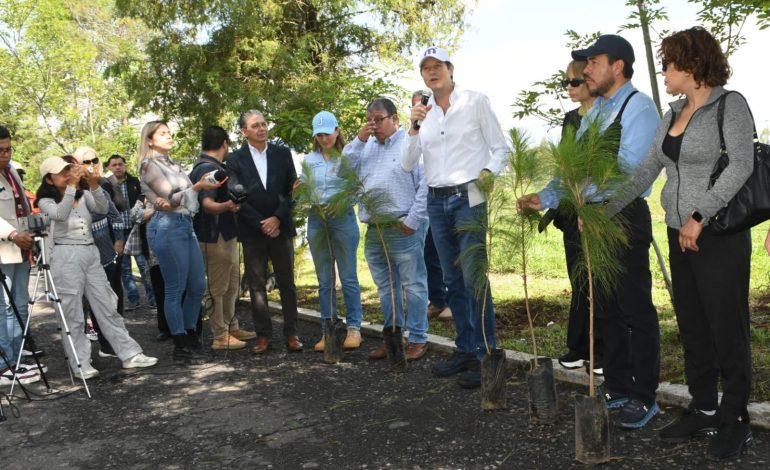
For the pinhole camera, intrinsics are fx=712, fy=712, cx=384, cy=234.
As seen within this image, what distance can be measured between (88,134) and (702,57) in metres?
→ 29.0

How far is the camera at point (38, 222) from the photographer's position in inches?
216

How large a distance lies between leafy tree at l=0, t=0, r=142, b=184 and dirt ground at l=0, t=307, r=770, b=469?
693 inches

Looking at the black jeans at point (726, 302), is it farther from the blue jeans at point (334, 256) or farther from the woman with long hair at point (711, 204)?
the blue jeans at point (334, 256)

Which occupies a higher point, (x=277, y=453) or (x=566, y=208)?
(x=566, y=208)

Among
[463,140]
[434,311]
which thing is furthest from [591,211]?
[434,311]

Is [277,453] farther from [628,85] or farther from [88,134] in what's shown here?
[88,134]

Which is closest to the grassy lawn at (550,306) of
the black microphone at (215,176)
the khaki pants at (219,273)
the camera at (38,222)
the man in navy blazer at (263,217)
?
the man in navy blazer at (263,217)

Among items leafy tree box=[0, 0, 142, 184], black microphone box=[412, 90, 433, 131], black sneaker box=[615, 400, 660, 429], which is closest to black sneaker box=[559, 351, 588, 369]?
black sneaker box=[615, 400, 660, 429]

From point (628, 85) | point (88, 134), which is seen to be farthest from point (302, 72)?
point (88, 134)

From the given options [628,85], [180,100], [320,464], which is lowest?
[320,464]

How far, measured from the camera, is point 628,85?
4137mm

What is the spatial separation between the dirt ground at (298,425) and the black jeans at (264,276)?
1.49 feet

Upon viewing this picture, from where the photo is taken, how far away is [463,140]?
5.05 meters

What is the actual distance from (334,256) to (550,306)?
2471 millimetres
